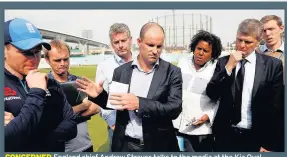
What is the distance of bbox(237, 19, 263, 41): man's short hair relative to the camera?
2.92 meters

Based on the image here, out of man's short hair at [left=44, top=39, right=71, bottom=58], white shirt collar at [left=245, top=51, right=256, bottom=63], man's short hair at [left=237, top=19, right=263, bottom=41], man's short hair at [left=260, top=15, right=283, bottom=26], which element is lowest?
white shirt collar at [left=245, top=51, right=256, bottom=63]

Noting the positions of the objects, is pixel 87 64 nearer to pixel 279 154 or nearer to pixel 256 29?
pixel 256 29

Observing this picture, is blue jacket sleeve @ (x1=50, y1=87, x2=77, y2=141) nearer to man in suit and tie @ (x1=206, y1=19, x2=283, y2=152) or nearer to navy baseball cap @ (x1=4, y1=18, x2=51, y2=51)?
navy baseball cap @ (x1=4, y1=18, x2=51, y2=51)

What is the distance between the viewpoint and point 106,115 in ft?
10.4

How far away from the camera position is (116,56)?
3166mm

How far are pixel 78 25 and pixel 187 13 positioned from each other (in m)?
1.20

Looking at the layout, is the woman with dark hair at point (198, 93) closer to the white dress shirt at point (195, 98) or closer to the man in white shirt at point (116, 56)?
the white dress shirt at point (195, 98)

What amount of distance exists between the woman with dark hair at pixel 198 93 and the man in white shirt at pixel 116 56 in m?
0.58

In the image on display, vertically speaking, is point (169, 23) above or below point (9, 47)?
above

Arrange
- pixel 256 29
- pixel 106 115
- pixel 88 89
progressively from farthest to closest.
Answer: pixel 106 115 < pixel 256 29 < pixel 88 89

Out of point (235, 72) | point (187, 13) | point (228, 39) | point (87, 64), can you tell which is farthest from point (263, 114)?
point (87, 64)

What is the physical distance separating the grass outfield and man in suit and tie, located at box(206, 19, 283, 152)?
1254 millimetres

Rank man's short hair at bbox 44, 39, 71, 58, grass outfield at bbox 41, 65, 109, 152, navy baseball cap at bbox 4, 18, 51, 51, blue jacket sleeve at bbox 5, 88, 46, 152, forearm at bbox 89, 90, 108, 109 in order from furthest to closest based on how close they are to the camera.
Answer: grass outfield at bbox 41, 65, 109, 152 → man's short hair at bbox 44, 39, 71, 58 → forearm at bbox 89, 90, 108, 109 → navy baseball cap at bbox 4, 18, 51, 51 → blue jacket sleeve at bbox 5, 88, 46, 152

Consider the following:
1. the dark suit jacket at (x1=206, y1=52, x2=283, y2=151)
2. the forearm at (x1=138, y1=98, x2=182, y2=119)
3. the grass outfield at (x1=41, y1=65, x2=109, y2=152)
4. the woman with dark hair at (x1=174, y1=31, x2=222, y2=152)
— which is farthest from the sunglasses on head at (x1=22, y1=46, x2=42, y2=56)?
the dark suit jacket at (x1=206, y1=52, x2=283, y2=151)
